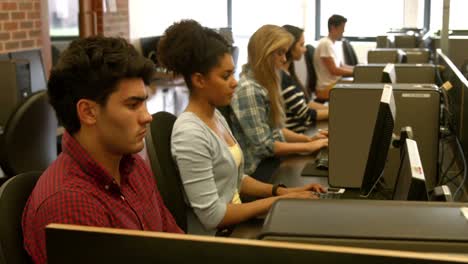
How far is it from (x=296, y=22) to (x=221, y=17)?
3.79 ft

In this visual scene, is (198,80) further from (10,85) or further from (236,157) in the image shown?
(10,85)

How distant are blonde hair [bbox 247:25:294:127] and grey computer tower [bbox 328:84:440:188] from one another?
2.21 ft

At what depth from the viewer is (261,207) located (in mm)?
2025

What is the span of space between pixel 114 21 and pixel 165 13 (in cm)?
211

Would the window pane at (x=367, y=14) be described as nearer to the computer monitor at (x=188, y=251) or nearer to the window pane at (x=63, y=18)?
the window pane at (x=63, y=18)

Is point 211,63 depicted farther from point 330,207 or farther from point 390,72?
point 330,207

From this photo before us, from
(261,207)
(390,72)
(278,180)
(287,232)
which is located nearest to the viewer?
(287,232)

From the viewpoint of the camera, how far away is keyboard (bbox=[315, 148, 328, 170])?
2.73 metres

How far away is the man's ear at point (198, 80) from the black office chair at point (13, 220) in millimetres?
842

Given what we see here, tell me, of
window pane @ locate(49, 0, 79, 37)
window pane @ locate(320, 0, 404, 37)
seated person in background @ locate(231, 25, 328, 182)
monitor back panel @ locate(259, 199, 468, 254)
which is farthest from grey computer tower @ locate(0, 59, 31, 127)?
window pane @ locate(320, 0, 404, 37)

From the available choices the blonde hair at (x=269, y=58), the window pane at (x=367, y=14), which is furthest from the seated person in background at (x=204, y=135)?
the window pane at (x=367, y=14)

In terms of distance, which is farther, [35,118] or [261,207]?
[35,118]

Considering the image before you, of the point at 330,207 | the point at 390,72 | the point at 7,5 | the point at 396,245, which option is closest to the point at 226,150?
the point at 390,72

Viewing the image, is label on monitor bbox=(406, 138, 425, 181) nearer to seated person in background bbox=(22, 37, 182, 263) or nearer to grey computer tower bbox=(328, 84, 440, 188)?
seated person in background bbox=(22, 37, 182, 263)
